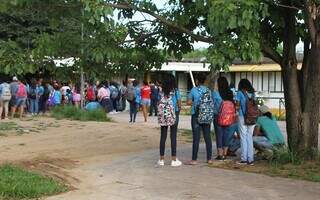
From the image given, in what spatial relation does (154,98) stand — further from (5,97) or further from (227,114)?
(227,114)

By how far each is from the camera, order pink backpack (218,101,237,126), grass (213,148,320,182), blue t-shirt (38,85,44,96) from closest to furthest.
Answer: grass (213,148,320,182), pink backpack (218,101,237,126), blue t-shirt (38,85,44,96)

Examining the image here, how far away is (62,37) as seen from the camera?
1170cm

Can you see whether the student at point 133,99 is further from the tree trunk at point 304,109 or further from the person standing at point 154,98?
the tree trunk at point 304,109

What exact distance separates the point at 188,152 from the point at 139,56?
2.61m

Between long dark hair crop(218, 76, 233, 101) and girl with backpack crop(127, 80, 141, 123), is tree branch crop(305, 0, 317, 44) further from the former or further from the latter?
girl with backpack crop(127, 80, 141, 123)

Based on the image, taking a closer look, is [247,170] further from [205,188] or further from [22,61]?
[22,61]

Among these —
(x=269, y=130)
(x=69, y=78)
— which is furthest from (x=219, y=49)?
(x=69, y=78)

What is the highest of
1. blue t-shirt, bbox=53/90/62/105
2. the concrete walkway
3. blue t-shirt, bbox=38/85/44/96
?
blue t-shirt, bbox=38/85/44/96

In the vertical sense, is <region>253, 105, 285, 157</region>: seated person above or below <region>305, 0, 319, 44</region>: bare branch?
below

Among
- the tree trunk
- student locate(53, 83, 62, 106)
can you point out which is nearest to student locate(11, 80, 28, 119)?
student locate(53, 83, 62, 106)

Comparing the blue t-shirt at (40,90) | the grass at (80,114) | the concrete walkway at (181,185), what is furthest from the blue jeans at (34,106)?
the concrete walkway at (181,185)

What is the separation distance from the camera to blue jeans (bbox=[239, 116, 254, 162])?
1137 centimetres

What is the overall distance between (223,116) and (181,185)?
2815 mm

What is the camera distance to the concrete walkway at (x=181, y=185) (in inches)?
336
